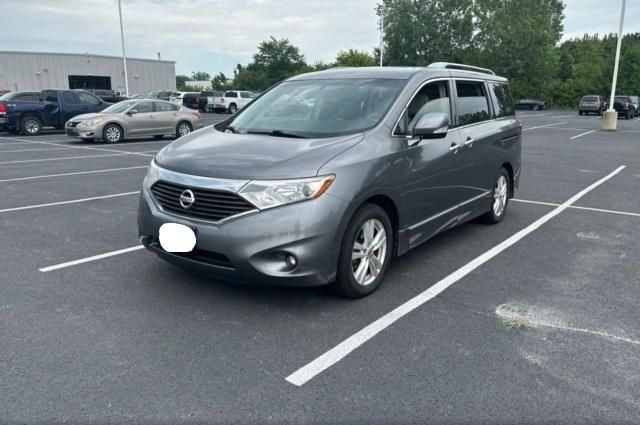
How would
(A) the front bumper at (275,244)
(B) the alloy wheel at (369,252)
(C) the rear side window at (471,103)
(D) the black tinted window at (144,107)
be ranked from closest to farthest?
(A) the front bumper at (275,244), (B) the alloy wheel at (369,252), (C) the rear side window at (471,103), (D) the black tinted window at (144,107)

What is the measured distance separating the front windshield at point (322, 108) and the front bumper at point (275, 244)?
0.93 m

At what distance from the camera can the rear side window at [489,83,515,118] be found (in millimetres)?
6449

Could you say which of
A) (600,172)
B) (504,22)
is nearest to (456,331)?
(600,172)

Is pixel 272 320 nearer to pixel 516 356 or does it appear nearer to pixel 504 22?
pixel 516 356

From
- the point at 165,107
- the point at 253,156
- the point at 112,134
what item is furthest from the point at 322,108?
the point at 165,107

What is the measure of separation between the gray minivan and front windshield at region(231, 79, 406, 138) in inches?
0.6

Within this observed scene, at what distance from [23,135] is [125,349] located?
19937 millimetres

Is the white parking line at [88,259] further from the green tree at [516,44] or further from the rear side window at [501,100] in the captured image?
the green tree at [516,44]

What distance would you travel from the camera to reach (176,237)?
3783mm

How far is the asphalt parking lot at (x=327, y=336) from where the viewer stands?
109 inches

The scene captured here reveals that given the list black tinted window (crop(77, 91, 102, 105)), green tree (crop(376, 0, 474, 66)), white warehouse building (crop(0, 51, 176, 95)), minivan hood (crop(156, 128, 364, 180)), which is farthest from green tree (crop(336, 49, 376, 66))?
minivan hood (crop(156, 128, 364, 180))

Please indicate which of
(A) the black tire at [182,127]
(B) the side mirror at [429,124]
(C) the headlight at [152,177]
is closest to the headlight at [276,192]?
(C) the headlight at [152,177]

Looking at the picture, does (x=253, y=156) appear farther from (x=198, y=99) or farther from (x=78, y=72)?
(x=78, y=72)

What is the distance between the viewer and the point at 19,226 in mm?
6148
